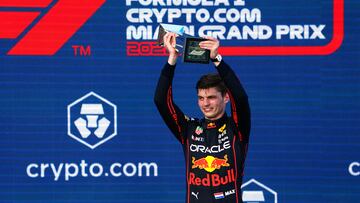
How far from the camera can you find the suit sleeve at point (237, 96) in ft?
11.3

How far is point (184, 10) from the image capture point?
500 centimetres

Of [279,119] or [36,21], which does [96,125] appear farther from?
[279,119]

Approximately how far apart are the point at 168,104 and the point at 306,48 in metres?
1.70

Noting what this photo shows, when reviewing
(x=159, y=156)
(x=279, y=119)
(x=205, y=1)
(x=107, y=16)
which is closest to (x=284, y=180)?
(x=279, y=119)

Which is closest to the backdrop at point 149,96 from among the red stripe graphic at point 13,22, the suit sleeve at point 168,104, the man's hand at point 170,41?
the red stripe graphic at point 13,22

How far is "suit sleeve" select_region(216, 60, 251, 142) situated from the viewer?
3432 millimetres

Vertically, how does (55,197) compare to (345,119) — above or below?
below

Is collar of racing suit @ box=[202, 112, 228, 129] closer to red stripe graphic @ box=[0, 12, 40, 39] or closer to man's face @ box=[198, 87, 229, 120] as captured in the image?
man's face @ box=[198, 87, 229, 120]

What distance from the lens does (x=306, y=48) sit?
501 cm

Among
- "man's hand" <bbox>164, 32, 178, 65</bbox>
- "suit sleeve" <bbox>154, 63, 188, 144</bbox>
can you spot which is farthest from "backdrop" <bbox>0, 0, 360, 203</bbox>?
"man's hand" <bbox>164, 32, 178, 65</bbox>

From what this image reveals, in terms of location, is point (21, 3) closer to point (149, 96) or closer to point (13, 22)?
point (13, 22)

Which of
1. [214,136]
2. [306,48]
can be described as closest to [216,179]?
[214,136]

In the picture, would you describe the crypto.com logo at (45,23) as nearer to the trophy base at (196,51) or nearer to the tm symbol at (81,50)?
the tm symbol at (81,50)

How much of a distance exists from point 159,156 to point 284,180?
90cm
